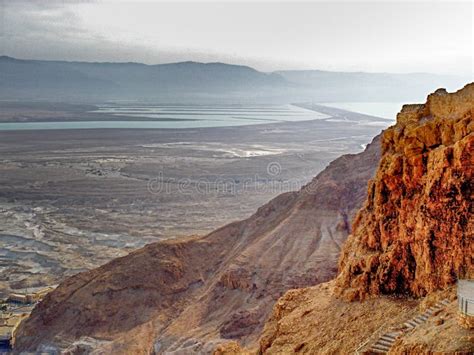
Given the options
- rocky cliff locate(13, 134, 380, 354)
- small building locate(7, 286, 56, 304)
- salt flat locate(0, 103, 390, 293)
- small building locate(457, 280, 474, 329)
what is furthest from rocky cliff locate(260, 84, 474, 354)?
salt flat locate(0, 103, 390, 293)

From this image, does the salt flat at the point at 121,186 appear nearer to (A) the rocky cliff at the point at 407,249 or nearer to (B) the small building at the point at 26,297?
(B) the small building at the point at 26,297

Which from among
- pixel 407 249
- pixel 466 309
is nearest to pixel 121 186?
pixel 407 249

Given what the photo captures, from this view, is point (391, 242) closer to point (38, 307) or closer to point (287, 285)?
point (287, 285)

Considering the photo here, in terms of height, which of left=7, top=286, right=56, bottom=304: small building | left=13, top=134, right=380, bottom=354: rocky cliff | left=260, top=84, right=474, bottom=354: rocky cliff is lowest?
left=7, top=286, right=56, bottom=304: small building

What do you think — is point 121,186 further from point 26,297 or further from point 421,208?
point 421,208

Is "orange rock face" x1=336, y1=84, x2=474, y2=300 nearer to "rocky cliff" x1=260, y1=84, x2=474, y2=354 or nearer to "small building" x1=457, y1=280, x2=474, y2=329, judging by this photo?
"rocky cliff" x1=260, y1=84, x2=474, y2=354

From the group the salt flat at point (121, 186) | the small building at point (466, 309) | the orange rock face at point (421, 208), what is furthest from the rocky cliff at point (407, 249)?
the salt flat at point (121, 186)
